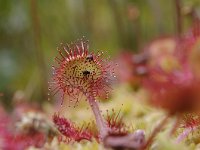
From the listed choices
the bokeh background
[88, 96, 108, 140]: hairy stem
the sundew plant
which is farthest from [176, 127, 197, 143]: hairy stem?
the bokeh background

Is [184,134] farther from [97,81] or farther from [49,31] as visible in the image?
[49,31]

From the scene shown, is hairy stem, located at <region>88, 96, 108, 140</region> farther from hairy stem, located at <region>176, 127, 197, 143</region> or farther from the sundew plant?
hairy stem, located at <region>176, 127, 197, 143</region>

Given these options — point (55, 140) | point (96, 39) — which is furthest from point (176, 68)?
point (96, 39)

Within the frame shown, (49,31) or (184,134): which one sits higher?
(49,31)

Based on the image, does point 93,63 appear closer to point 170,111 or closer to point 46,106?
point 170,111

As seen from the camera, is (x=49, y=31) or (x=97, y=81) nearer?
(x=97, y=81)

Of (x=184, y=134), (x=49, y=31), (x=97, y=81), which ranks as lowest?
(x=184, y=134)

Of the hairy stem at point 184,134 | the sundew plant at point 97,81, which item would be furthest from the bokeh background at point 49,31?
the hairy stem at point 184,134

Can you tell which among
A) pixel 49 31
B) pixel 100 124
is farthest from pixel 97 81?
pixel 49 31
